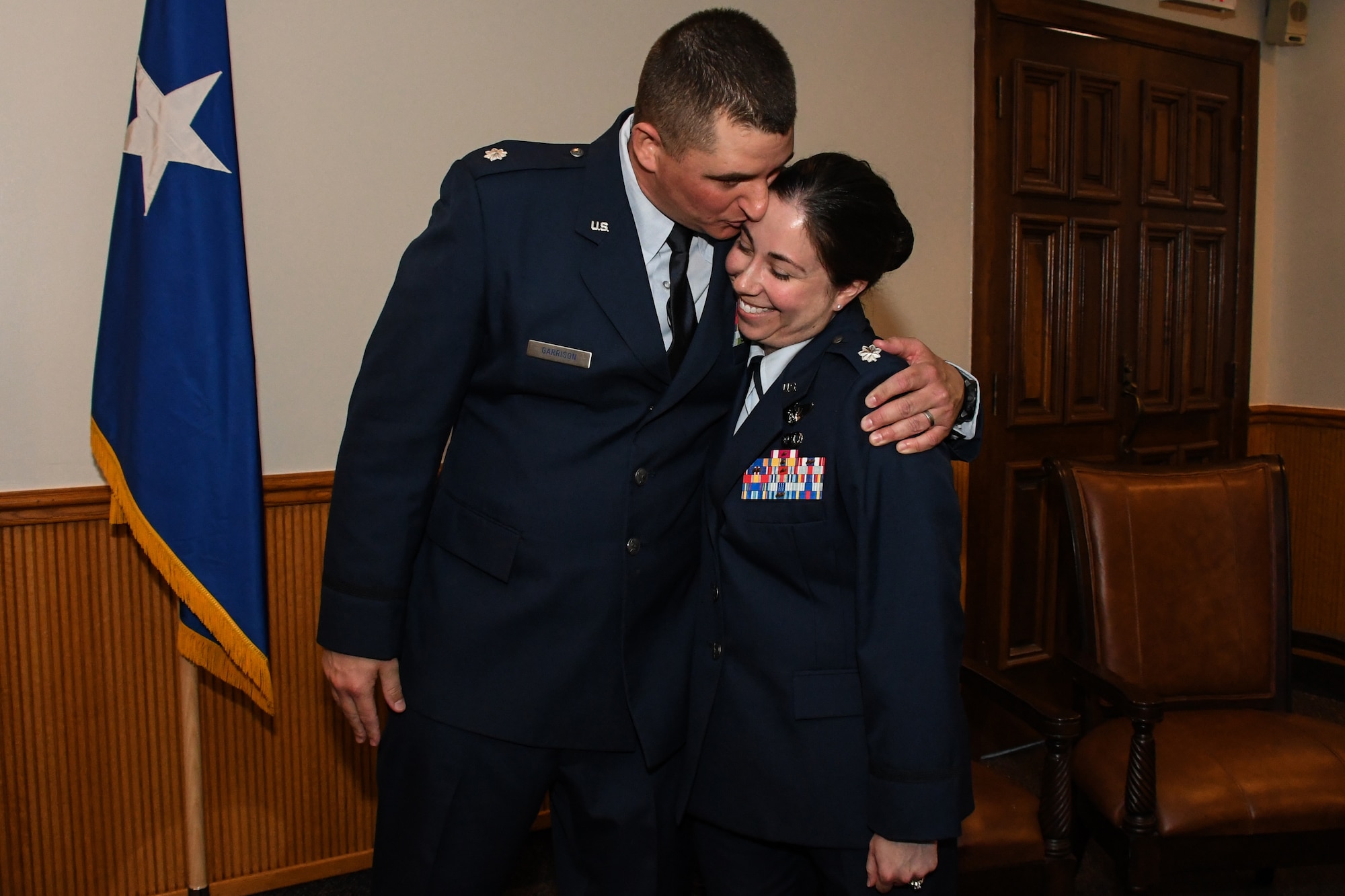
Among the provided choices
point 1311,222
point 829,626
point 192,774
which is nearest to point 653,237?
point 829,626

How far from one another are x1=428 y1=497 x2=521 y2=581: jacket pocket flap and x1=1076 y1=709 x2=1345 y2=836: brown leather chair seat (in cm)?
140

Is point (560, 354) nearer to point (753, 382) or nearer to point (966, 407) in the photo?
point (753, 382)

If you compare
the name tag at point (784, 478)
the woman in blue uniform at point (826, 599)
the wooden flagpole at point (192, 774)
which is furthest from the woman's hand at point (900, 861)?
the wooden flagpole at point (192, 774)

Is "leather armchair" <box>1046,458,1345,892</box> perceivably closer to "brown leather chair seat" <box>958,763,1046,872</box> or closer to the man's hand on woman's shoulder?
"brown leather chair seat" <box>958,763,1046,872</box>

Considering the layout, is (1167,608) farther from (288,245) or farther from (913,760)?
(288,245)

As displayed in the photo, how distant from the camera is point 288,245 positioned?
7.82ft

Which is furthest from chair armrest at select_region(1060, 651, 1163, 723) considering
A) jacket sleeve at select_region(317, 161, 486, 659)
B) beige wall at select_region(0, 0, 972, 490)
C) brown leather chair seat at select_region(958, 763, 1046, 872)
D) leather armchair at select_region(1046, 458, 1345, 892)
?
beige wall at select_region(0, 0, 972, 490)

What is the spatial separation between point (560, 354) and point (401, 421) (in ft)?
0.80

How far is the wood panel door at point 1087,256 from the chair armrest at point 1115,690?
1.07m

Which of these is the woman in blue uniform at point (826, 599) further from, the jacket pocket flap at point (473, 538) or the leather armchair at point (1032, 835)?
the leather armchair at point (1032, 835)

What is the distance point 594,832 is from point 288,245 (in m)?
1.56

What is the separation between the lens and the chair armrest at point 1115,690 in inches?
78.2

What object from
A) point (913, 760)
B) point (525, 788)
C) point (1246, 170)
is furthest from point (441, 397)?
point (1246, 170)

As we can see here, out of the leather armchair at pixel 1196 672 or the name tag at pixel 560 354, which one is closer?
the name tag at pixel 560 354
